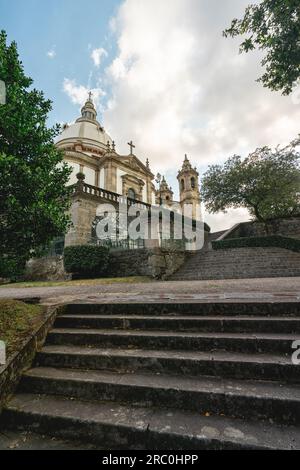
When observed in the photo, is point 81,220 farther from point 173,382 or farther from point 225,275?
point 173,382

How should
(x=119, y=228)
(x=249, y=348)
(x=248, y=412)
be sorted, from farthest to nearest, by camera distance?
(x=119, y=228) < (x=249, y=348) < (x=248, y=412)

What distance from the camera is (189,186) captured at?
40.6m

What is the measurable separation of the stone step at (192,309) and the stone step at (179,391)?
3.92 feet

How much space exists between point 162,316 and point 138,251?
350 inches

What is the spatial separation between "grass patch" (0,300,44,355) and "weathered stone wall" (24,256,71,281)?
10.1m

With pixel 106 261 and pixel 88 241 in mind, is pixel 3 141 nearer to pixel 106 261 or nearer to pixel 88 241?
pixel 106 261

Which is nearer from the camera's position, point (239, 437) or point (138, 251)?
point (239, 437)

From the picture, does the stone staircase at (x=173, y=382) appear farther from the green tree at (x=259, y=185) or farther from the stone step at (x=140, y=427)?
the green tree at (x=259, y=185)

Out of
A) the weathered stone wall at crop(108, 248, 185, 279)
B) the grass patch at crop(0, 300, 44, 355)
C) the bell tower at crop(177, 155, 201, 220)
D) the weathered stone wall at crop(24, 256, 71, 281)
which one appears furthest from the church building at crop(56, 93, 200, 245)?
the grass patch at crop(0, 300, 44, 355)

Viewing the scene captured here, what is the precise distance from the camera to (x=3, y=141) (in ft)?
13.4

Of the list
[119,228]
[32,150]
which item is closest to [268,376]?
[32,150]

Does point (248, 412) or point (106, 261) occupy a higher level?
point (106, 261)

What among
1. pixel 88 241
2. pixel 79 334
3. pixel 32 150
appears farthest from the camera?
pixel 88 241
